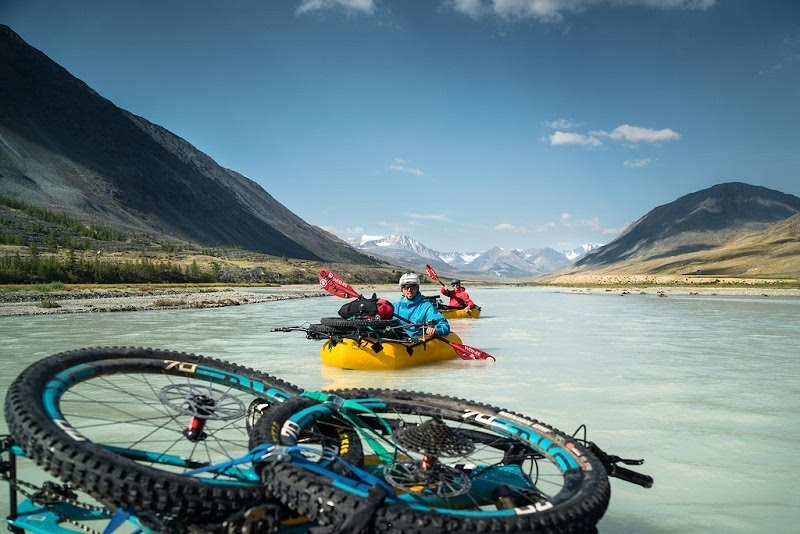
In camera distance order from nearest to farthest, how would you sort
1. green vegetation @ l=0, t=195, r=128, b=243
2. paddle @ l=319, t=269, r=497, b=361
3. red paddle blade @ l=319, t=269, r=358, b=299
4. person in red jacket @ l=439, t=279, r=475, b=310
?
1. paddle @ l=319, t=269, r=497, b=361
2. red paddle blade @ l=319, t=269, r=358, b=299
3. person in red jacket @ l=439, t=279, r=475, b=310
4. green vegetation @ l=0, t=195, r=128, b=243

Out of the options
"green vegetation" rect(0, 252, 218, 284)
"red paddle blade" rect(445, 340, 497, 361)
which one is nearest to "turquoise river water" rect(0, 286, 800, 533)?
"red paddle blade" rect(445, 340, 497, 361)

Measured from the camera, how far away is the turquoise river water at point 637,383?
4617mm

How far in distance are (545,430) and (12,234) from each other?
75047 millimetres

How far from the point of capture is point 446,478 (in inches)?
131

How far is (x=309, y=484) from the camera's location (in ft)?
8.28

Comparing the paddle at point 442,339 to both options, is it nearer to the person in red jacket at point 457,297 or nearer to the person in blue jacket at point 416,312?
the person in blue jacket at point 416,312

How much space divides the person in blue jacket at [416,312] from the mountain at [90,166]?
104970 mm

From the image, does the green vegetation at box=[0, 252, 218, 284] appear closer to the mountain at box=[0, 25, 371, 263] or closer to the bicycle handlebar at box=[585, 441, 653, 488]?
the bicycle handlebar at box=[585, 441, 653, 488]

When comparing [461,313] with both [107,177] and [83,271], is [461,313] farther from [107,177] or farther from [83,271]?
[107,177]

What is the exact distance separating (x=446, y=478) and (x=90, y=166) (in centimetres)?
15305

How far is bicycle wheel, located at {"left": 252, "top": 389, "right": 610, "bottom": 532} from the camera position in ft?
7.90

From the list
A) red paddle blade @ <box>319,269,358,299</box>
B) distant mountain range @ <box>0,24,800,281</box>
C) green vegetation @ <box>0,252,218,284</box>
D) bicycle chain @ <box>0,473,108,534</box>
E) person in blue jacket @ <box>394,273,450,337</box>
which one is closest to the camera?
bicycle chain @ <box>0,473,108,534</box>

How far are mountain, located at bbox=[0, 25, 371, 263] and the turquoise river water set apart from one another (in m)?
98.8

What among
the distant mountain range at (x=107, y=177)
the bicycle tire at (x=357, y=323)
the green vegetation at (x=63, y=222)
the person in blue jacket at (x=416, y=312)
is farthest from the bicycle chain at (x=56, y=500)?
the distant mountain range at (x=107, y=177)
